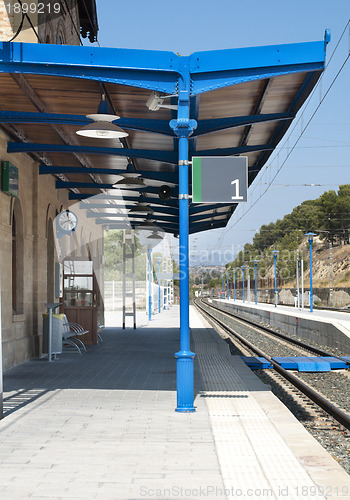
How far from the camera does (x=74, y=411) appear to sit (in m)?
7.78

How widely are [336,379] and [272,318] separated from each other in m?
25.7

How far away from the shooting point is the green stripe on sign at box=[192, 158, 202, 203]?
26.3ft

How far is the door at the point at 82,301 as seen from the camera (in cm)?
1714

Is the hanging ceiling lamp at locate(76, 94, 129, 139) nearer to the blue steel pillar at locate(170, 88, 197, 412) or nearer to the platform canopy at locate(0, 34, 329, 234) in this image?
the platform canopy at locate(0, 34, 329, 234)

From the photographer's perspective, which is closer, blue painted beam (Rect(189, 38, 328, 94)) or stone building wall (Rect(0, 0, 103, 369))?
blue painted beam (Rect(189, 38, 328, 94))

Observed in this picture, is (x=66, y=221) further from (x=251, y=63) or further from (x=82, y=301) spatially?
(x=251, y=63)

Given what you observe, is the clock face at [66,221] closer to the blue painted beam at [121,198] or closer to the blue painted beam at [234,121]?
the blue painted beam at [121,198]

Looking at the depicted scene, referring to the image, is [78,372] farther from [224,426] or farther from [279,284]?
[279,284]

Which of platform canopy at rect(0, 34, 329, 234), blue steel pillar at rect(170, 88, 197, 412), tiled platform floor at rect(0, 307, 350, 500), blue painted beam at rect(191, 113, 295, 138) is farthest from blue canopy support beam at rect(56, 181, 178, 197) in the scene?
blue steel pillar at rect(170, 88, 197, 412)

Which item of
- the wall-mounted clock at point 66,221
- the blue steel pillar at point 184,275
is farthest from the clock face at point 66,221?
the blue steel pillar at point 184,275

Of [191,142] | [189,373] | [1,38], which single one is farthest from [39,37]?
[189,373]

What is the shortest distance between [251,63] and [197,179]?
147 cm

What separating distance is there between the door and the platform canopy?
3.65 m

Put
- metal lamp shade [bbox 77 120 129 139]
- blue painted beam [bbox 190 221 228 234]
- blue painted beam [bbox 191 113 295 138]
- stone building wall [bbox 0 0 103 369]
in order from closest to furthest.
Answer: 1. metal lamp shade [bbox 77 120 129 139]
2. blue painted beam [bbox 191 113 295 138]
3. stone building wall [bbox 0 0 103 369]
4. blue painted beam [bbox 190 221 228 234]
